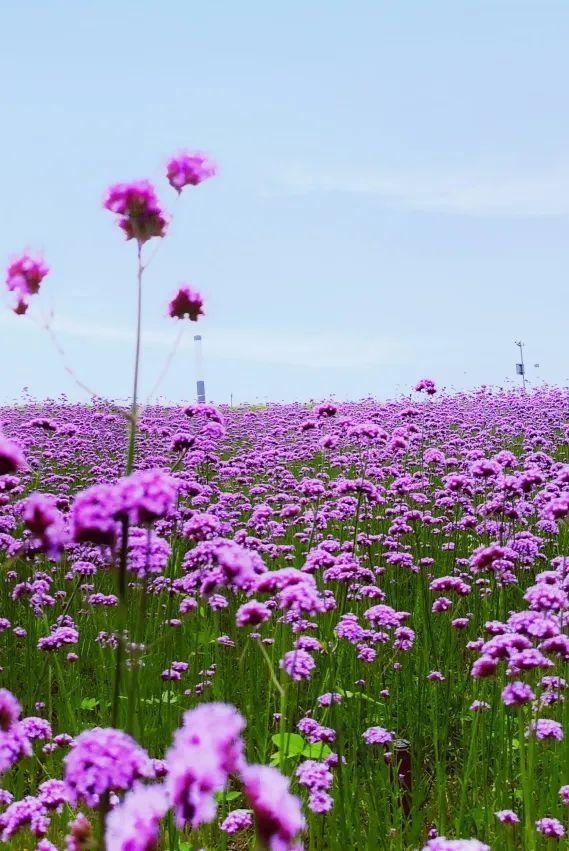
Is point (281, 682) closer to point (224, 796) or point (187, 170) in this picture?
point (224, 796)

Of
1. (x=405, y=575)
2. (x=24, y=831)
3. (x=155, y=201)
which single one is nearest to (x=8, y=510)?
(x=405, y=575)

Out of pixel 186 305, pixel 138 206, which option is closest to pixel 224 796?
pixel 186 305

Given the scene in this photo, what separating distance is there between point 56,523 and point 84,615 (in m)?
5.70

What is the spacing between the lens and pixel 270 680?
201 inches

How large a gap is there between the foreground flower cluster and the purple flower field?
0.04 feet

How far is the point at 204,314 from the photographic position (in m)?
3.16

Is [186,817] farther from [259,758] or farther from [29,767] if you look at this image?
[29,767]

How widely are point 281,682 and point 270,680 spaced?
3.0 inches

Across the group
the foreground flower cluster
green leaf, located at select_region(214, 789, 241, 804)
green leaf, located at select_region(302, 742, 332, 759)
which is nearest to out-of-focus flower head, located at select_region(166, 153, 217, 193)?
the foreground flower cluster

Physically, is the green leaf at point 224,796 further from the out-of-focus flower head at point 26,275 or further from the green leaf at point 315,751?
the out-of-focus flower head at point 26,275

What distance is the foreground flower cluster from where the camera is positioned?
1.50m

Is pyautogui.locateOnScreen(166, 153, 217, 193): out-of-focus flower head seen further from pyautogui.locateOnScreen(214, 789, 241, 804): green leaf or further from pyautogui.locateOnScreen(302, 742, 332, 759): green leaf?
pyautogui.locateOnScreen(214, 789, 241, 804): green leaf

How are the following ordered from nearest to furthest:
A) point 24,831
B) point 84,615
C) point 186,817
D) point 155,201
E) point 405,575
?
1. point 186,817
2. point 155,201
3. point 24,831
4. point 84,615
5. point 405,575

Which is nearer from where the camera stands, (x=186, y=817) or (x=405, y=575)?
(x=186, y=817)
